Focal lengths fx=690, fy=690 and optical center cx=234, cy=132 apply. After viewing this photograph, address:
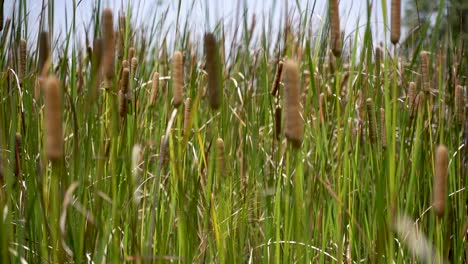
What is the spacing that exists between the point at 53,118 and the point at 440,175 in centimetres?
62

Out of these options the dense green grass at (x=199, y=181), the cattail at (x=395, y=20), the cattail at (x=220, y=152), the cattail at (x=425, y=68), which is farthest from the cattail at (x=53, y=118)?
the cattail at (x=425, y=68)

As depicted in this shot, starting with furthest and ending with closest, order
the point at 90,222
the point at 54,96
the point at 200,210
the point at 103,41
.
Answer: the point at 200,210 < the point at 90,222 < the point at 103,41 < the point at 54,96

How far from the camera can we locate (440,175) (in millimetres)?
1060

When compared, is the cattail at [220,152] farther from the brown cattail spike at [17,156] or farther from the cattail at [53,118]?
the cattail at [53,118]

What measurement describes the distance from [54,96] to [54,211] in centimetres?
45

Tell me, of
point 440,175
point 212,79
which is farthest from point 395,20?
point 212,79

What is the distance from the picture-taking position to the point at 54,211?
1110 mm

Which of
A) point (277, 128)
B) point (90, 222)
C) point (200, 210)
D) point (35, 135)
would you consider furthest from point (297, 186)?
point (200, 210)

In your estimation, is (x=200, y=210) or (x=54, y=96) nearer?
(x=54, y=96)

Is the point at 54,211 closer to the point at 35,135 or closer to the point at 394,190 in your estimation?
the point at 35,135

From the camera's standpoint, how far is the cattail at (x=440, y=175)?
1055 millimetres

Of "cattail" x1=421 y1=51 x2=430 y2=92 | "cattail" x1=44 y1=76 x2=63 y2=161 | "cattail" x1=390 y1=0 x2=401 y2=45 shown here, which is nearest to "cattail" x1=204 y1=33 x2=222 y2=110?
"cattail" x1=44 y1=76 x2=63 y2=161

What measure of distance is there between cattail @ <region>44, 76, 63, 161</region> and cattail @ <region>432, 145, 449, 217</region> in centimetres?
59

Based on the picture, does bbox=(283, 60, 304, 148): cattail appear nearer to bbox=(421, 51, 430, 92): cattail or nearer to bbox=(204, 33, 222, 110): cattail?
bbox=(204, 33, 222, 110): cattail
